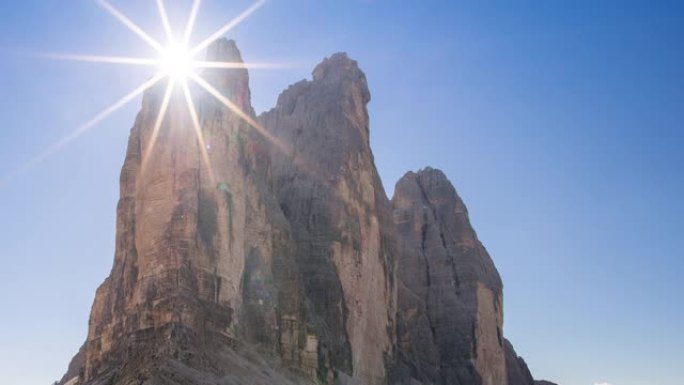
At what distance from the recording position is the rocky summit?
56.7 m

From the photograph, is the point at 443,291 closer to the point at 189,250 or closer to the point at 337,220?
the point at 337,220

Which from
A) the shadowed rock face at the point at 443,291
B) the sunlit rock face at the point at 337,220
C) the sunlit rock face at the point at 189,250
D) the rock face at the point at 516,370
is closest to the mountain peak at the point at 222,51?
the sunlit rock face at the point at 189,250

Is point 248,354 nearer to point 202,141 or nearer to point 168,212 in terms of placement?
point 168,212

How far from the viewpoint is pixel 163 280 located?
57.1 m

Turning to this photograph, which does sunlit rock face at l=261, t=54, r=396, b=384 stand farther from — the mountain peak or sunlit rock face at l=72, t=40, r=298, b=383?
the mountain peak

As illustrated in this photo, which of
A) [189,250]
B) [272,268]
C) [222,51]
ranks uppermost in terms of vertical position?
[222,51]

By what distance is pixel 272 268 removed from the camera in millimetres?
69500

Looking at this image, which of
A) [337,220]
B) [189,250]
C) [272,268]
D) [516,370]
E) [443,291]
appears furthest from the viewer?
[516,370]

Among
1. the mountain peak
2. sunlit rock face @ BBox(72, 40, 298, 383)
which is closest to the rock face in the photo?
sunlit rock face @ BBox(72, 40, 298, 383)

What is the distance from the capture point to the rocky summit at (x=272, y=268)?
5669 cm

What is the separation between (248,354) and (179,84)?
2058 centimetres

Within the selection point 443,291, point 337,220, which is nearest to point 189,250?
point 337,220

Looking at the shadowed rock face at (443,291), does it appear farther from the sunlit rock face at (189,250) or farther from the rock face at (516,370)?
the sunlit rock face at (189,250)

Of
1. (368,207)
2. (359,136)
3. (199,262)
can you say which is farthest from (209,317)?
(359,136)
